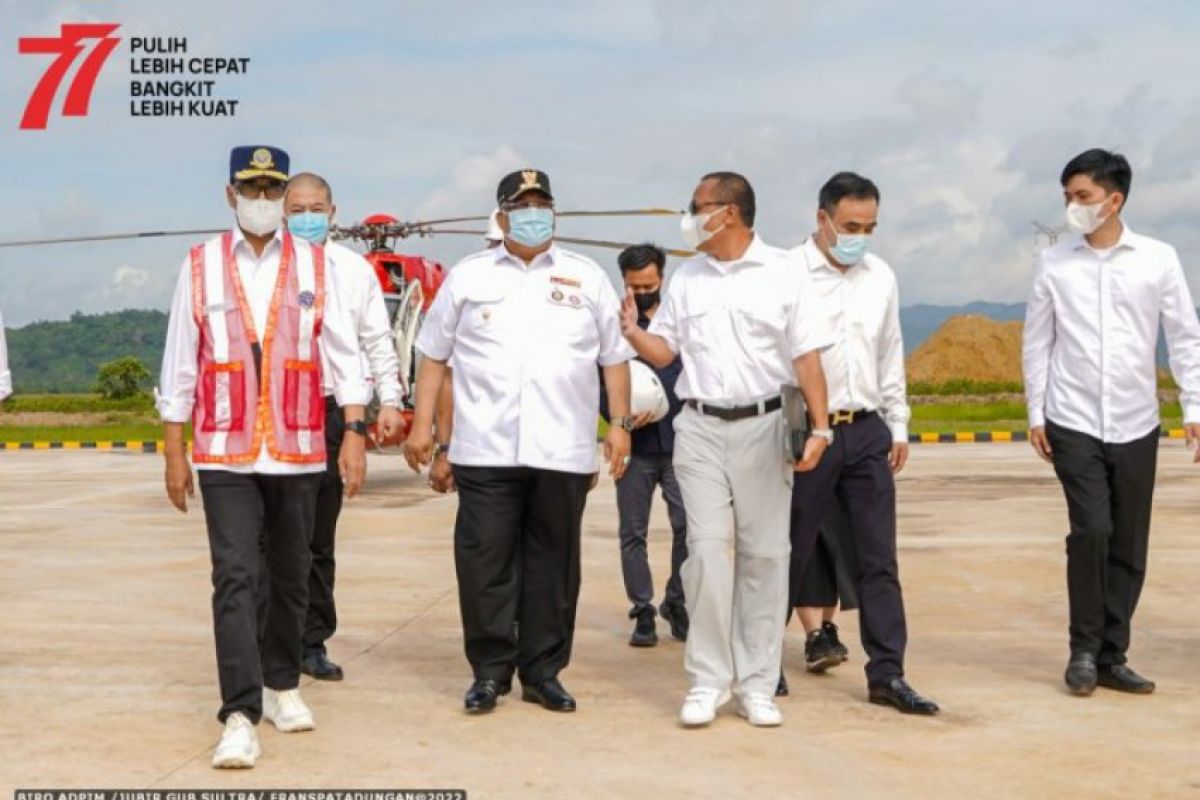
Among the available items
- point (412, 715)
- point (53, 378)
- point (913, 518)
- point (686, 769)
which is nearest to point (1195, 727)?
point (686, 769)

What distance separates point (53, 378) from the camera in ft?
612

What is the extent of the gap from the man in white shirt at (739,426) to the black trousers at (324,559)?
1.48 metres

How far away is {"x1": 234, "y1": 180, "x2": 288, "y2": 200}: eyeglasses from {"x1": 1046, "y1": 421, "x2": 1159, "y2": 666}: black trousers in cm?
324

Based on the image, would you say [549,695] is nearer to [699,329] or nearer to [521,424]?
[521,424]

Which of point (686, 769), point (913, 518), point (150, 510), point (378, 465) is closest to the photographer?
point (686, 769)

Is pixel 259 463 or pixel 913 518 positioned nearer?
pixel 259 463

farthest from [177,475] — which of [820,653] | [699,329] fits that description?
[820,653]

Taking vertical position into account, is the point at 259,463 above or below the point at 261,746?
Answer: above

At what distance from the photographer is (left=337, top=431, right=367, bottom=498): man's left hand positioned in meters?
5.50

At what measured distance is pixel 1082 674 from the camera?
6.20 meters

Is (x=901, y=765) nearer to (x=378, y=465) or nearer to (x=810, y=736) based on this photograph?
(x=810, y=736)

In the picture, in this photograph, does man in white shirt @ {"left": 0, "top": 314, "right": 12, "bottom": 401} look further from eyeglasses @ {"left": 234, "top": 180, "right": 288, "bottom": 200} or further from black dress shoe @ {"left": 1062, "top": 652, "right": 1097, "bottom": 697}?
black dress shoe @ {"left": 1062, "top": 652, "right": 1097, "bottom": 697}

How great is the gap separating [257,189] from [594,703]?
7.57 feet

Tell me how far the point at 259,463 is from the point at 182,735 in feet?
3.30
